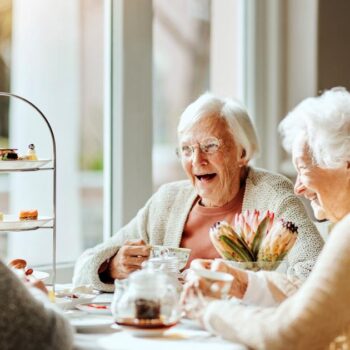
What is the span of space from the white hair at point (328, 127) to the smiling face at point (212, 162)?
46 cm

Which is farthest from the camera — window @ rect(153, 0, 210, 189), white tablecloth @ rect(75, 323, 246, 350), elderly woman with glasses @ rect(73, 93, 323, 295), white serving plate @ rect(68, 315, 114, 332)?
window @ rect(153, 0, 210, 189)

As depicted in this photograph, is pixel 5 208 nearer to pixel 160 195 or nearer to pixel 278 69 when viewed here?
pixel 160 195

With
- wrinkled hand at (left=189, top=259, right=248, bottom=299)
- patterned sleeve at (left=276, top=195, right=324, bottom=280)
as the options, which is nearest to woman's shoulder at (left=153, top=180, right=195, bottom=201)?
patterned sleeve at (left=276, top=195, right=324, bottom=280)

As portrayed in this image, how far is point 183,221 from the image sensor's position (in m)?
2.69

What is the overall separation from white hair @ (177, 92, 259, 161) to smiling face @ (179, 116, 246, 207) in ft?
0.05

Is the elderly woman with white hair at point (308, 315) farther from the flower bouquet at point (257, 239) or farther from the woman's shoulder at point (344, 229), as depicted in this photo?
the flower bouquet at point (257, 239)

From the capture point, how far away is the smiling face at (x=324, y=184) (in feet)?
7.20

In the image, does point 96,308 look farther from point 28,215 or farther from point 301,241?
point 301,241

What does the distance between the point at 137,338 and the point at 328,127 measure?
770 millimetres

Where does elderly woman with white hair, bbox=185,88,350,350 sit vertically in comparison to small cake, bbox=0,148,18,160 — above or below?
below

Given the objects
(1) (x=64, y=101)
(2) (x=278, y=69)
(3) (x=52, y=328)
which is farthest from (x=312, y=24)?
(3) (x=52, y=328)

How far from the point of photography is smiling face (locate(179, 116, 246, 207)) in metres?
2.66

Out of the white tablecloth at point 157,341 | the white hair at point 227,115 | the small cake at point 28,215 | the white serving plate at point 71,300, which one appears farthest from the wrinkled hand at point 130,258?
the white tablecloth at point 157,341

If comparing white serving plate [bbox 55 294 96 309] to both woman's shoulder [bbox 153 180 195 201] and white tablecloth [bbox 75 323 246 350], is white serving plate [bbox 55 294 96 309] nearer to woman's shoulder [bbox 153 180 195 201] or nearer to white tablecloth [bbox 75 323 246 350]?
white tablecloth [bbox 75 323 246 350]
